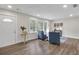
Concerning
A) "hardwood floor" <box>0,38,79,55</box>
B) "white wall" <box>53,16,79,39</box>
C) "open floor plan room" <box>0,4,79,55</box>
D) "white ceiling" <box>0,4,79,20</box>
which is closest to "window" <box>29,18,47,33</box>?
"open floor plan room" <box>0,4,79,55</box>

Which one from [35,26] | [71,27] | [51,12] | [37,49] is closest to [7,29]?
[35,26]

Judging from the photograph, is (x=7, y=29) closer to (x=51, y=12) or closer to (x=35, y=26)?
(x=35, y=26)

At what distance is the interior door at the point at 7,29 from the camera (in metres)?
2.72

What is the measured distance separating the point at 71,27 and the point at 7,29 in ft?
6.94

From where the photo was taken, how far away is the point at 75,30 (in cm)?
284

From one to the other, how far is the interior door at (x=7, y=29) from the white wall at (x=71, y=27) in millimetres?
1652

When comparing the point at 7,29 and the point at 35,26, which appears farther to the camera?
the point at 35,26

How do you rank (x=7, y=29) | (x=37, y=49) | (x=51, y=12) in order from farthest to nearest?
1. (x=51, y=12)
2. (x=37, y=49)
3. (x=7, y=29)

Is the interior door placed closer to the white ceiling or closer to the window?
the white ceiling

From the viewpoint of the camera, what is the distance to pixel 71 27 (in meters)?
2.98

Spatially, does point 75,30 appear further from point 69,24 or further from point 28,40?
point 28,40

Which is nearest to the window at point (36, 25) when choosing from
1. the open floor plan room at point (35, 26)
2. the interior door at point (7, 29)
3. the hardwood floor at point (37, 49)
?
the open floor plan room at point (35, 26)
